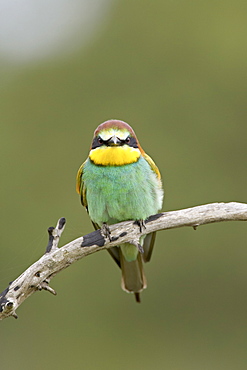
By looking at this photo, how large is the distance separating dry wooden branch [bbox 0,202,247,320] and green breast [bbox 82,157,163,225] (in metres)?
0.10

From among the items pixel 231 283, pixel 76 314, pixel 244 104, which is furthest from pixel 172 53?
pixel 76 314

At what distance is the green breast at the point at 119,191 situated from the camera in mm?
3262

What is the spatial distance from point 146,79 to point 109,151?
3.49 meters

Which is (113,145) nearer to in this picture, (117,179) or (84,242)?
(117,179)

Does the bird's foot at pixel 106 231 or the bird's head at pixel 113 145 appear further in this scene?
the bird's head at pixel 113 145

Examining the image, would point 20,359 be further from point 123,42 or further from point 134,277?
point 123,42

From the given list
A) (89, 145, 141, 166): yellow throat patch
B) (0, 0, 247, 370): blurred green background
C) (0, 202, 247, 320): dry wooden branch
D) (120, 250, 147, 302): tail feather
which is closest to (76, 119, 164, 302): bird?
(89, 145, 141, 166): yellow throat patch

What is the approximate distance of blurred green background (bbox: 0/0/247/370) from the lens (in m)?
6.26

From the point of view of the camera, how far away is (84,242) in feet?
9.78

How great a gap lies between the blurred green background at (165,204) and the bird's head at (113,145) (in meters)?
2.74

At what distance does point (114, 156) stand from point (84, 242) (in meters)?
0.51

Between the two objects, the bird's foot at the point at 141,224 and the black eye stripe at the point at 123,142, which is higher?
the black eye stripe at the point at 123,142

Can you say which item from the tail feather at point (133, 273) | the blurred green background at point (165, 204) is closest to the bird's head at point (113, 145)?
the tail feather at point (133, 273)

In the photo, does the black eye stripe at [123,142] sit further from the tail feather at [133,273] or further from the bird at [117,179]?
the tail feather at [133,273]
